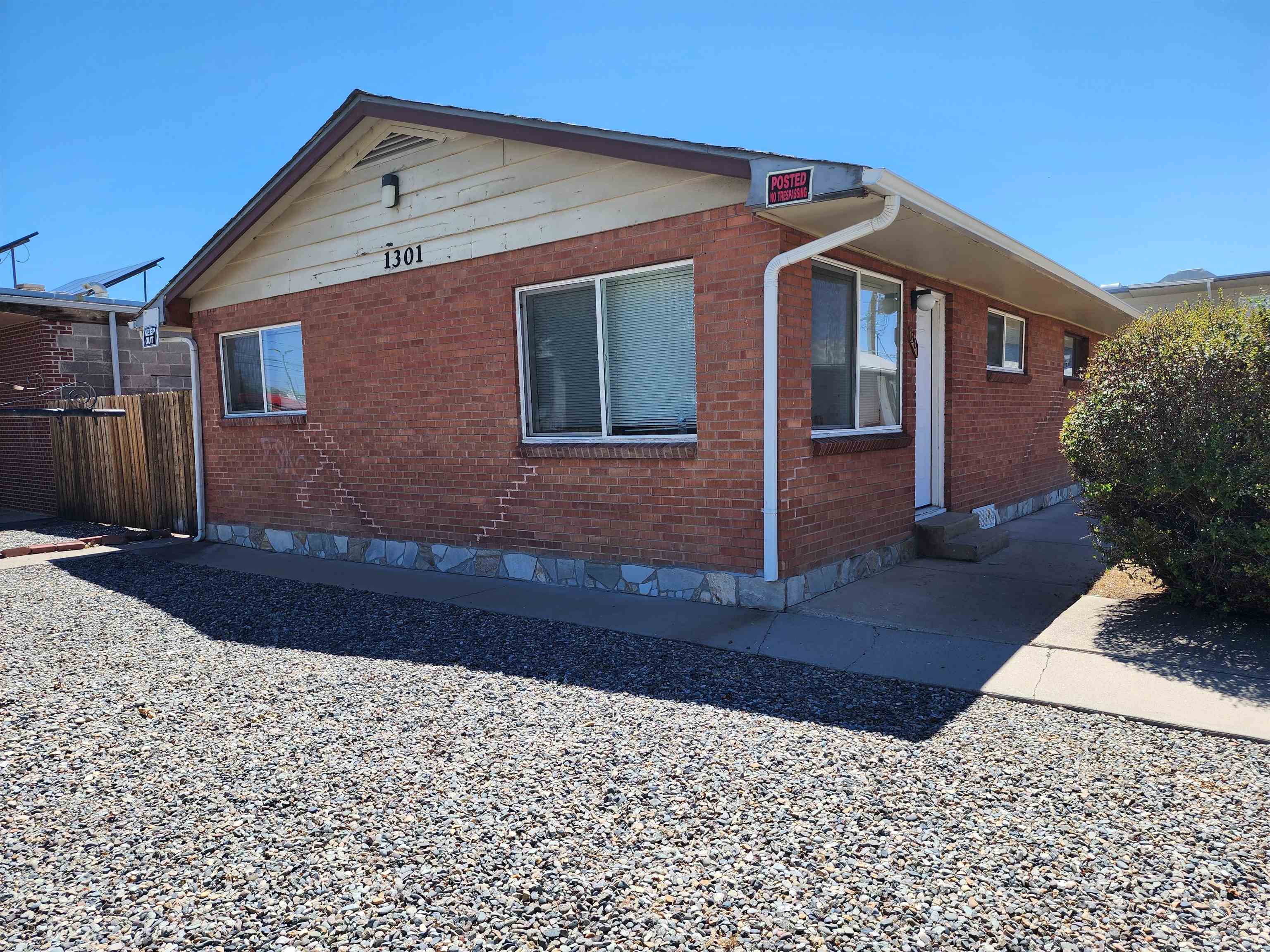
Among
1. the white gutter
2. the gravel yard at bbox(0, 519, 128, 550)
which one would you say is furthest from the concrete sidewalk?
the white gutter

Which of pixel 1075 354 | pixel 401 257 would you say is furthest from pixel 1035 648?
pixel 1075 354

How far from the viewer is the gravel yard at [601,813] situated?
2379 mm

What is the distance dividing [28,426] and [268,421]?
7.91 metres

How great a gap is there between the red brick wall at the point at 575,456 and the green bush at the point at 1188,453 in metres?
1.87

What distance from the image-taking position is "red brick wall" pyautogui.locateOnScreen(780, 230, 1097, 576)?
234 inches

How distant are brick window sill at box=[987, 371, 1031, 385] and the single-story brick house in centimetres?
6

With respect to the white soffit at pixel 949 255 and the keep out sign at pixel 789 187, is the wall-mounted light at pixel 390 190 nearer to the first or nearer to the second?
the white soffit at pixel 949 255

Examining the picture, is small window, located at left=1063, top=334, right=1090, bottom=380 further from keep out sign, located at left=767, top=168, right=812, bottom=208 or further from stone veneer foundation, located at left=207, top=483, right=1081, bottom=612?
keep out sign, located at left=767, top=168, right=812, bottom=208

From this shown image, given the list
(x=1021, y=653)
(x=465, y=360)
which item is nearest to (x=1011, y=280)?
(x=1021, y=653)

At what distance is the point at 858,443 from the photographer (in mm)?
6645

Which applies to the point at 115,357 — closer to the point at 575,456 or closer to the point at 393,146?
the point at 393,146

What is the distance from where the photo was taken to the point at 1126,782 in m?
3.23

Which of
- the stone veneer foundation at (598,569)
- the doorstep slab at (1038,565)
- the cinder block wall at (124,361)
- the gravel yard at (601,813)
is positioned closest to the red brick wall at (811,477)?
Answer: the stone veneer foundation at (598,569)

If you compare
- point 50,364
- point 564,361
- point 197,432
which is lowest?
point 197,432
